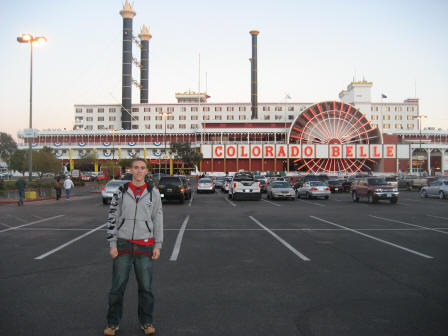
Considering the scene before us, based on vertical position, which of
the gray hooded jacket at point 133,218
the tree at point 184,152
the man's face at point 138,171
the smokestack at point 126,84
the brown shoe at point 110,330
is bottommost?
the brown shoe at point 110,330

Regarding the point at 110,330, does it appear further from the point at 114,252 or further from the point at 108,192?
the point at 108,192

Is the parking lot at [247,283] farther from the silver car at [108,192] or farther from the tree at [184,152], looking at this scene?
the tree at [184,152]

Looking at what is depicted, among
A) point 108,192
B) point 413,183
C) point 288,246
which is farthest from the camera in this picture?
point 413,183

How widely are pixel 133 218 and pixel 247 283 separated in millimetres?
2636

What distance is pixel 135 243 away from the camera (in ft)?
13.1

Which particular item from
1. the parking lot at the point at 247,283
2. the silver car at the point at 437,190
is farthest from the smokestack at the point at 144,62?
the parking lot at the point at 247,283

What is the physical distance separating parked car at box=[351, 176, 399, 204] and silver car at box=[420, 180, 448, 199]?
5.74m

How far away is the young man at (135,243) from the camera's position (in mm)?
3961

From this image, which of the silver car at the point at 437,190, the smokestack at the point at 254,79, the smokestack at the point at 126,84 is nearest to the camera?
the silver car at the point at 437,190

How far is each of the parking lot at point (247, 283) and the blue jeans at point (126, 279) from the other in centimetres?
27

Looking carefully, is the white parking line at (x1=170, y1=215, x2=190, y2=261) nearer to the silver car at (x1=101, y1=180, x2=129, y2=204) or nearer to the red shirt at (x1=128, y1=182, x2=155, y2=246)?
the red shirt at (x1=128, y1=182, x2=155, y2=246)

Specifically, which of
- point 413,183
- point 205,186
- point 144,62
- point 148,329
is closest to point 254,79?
point 144,62

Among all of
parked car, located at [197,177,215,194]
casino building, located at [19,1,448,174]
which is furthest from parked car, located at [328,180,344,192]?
casino building, located at [19,1,448,174]

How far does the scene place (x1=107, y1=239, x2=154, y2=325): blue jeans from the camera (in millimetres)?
3949
